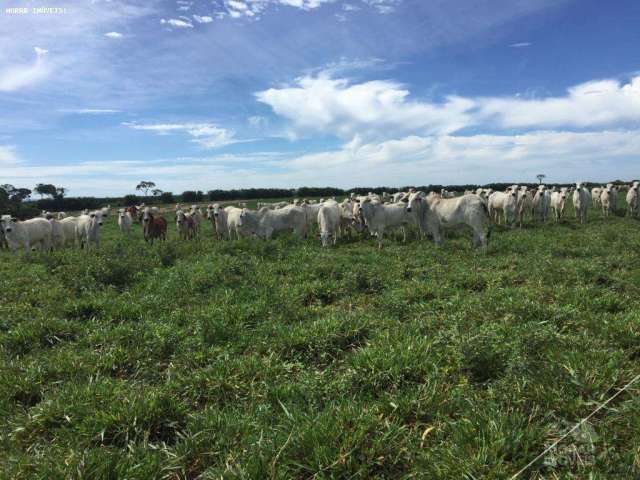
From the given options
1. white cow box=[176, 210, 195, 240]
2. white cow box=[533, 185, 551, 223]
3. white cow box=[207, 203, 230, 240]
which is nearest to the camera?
white cow box=[207, 203, 230, 240]

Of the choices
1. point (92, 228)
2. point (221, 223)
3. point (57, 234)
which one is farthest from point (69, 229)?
point (221, 223)

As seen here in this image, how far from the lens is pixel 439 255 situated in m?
11.5

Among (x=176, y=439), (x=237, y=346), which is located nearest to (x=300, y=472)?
(x=176, y=439)

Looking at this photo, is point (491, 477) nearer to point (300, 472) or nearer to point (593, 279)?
point (300, 472)

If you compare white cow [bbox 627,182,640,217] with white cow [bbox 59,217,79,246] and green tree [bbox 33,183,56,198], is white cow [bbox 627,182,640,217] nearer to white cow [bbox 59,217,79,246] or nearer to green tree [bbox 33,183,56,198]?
white cow [bbox 59,217,79,246]

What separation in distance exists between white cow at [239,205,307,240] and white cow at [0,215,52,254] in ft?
30.7

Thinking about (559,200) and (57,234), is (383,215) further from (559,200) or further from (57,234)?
(57,234)

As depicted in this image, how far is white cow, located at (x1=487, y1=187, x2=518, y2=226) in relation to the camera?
2127cm

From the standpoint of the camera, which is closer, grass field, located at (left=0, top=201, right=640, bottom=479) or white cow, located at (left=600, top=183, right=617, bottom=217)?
grass field, located at (left=0, top=201, right=640, bottom=479)

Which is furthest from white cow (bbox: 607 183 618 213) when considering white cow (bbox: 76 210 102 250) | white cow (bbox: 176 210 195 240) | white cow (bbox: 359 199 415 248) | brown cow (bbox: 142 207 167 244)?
white cow (bbox: 76 210 102 250)

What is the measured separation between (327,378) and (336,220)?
1483 cm

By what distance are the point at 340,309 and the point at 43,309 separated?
5.49 meters

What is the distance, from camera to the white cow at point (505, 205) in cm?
2127

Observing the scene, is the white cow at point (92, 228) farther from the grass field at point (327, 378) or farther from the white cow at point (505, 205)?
the white cow at point (505, 205)
